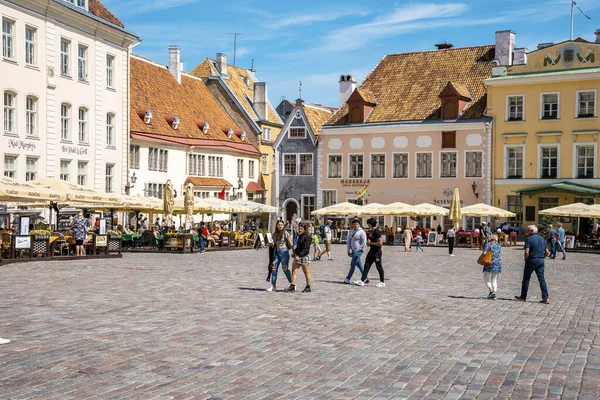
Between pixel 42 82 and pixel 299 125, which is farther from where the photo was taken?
pixel 299 125

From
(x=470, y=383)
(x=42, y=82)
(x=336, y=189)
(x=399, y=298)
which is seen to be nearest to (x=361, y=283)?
(x=399, y=298)

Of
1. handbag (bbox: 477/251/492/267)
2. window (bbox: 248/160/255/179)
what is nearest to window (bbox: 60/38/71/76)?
window (bbox: 248/160/255/179)

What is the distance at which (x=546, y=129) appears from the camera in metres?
49.1

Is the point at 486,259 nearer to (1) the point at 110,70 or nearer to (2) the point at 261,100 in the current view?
(1) the point at 110,70

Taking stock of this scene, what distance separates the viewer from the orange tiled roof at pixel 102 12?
138 feet

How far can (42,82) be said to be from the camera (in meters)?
37.8

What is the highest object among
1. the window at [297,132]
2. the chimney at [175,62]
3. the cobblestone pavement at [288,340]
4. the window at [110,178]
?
the chimney at [175,62]

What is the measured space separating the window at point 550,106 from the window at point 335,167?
12.8 meters

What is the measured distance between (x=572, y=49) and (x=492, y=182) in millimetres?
8262

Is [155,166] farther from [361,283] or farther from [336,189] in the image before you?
[361,283]

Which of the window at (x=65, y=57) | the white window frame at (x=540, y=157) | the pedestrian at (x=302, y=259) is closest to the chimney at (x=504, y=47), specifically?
the white window frame at (x=540, y=157)

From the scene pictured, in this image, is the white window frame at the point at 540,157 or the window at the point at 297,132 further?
the window at the point at 297,132

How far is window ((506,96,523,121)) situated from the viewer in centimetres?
4994

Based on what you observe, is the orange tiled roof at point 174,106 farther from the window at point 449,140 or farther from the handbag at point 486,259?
the handbag at point 486,259
